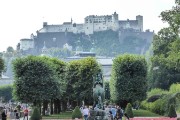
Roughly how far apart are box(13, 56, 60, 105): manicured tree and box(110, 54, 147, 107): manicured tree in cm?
671

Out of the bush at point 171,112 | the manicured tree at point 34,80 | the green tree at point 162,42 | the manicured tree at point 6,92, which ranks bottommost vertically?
the bush at point 171,112

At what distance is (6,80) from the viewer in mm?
184000

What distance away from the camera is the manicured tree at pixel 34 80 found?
56.5 metres

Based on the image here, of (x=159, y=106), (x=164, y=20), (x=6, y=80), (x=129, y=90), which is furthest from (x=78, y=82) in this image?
(x=6, y=80)

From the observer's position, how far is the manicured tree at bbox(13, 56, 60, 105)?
56.5 meters

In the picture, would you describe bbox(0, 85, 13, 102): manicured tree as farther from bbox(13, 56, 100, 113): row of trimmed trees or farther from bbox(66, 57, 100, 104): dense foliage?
bbox(13, 56, 100, 113): row of trimmed trees

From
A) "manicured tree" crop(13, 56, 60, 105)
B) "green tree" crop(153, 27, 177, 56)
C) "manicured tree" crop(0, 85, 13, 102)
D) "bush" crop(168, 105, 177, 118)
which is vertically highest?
"green tree" crop(153, 27, 177, 56)

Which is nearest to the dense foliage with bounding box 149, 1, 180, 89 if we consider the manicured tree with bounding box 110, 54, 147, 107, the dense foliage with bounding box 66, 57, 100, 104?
the manicured tree with bounding box 110, 54, 147, 107

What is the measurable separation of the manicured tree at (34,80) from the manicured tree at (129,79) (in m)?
6.71

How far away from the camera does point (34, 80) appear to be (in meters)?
57.1

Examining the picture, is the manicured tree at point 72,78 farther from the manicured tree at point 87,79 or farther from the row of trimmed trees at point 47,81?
the manicured tree at point 87,79

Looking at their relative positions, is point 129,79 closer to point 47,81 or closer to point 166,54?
point 47,81

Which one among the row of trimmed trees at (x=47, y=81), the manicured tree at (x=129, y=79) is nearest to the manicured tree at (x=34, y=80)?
the row of trimmed trees at (x=47, y=81)

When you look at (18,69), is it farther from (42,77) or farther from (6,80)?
(6,80)
